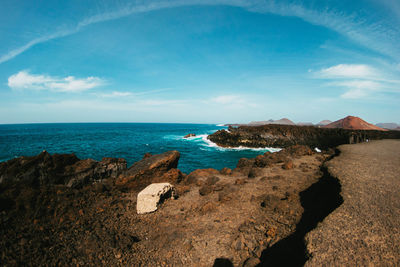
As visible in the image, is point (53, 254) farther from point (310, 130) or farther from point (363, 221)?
point (310, 130)

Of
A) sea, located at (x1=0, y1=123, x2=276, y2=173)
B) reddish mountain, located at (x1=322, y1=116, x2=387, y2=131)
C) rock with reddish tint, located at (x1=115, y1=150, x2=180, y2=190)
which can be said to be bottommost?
sea, located at (x1=0, y1=123, x2=276, y2=173)

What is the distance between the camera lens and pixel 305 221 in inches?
205

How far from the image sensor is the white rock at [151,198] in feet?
20.9

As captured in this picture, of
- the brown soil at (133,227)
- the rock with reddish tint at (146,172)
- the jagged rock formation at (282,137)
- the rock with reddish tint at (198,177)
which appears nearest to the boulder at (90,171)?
the rock with reddish tint at (146,172)

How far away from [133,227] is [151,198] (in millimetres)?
1233

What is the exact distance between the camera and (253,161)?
1345 centimetres

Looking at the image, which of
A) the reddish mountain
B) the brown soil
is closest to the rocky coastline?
the brown soil

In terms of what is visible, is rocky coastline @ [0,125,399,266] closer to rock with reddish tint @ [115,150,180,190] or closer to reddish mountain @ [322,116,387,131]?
rock with reddish tint @ [115,150,180,190]

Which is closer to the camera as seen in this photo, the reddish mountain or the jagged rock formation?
the jagged rock formation

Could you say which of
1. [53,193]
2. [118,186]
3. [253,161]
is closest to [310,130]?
[253,161]

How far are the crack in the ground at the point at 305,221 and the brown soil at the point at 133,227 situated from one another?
20cm

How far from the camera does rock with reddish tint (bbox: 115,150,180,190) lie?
8195 millimetres

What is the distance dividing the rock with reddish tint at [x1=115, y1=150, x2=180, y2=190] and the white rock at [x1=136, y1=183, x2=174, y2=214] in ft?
5.24

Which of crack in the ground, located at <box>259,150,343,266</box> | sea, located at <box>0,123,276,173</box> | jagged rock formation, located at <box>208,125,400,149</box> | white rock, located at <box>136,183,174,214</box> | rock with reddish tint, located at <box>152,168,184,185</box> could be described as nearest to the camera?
crack in the ground, located at <box>259,150,343,266</box>
